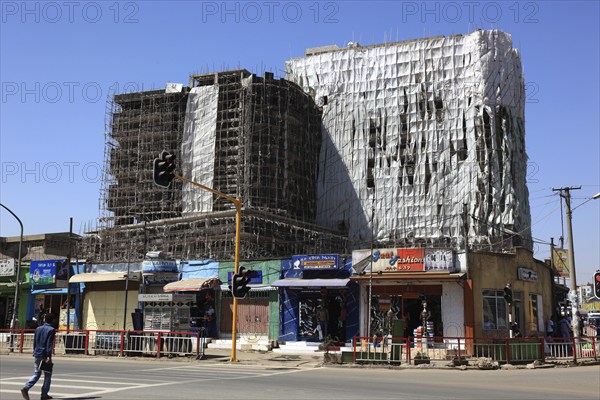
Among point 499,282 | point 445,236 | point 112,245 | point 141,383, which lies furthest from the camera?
point 445,236

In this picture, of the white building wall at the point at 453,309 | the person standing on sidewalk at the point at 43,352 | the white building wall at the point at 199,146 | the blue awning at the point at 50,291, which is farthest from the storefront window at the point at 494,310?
the white building wall at the point at 199,146

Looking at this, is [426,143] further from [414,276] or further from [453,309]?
[453,309]

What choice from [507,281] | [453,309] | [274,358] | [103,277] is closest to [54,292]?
[103,277]

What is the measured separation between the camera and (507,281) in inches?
1266

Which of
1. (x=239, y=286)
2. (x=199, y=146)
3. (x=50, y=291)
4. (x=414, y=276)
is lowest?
(x=239, y=286)

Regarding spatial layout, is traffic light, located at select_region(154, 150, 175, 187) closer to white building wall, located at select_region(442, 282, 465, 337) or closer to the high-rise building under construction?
white building wall, located at select_region(442, 282, 465, 337)

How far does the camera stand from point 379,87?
60.7 meters

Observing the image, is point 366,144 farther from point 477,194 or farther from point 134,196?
point 134,196

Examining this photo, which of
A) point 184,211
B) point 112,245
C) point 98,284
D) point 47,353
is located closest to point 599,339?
point 47,353

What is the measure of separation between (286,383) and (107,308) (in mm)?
26238

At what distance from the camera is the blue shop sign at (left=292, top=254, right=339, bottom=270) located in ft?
109

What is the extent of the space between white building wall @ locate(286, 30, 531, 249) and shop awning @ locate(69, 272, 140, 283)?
2420 cm

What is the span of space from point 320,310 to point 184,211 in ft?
75.5

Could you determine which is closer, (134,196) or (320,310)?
(320,310)
